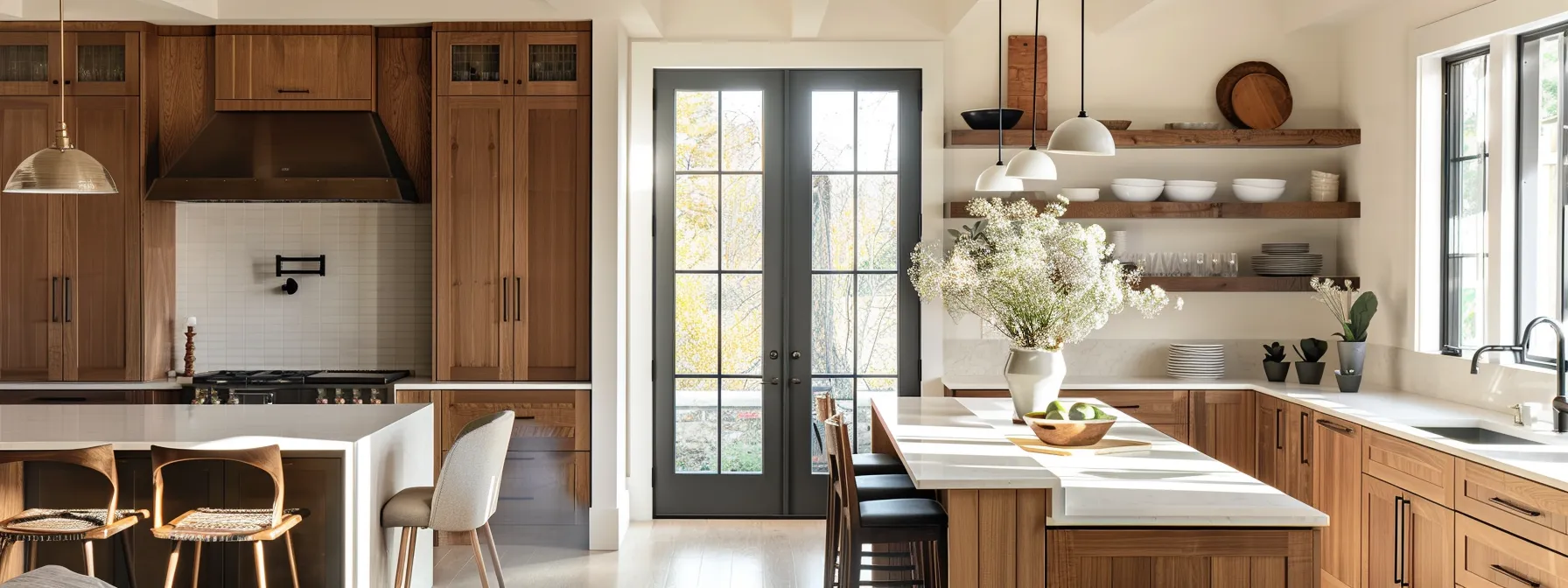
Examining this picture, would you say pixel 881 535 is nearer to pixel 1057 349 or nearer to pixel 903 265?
pixel 1057 349

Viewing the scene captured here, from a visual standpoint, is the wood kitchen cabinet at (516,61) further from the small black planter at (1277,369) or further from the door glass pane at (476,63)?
the small black planter at (1277,369)

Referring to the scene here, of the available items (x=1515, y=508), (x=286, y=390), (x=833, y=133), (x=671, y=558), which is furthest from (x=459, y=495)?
(x=1515, y=508)

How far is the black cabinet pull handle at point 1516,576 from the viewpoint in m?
3.22

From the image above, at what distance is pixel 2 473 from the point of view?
364cm

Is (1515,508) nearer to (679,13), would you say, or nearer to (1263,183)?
(1263,183)

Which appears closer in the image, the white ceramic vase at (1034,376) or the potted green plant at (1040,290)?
the potted green plant at (1040,290)

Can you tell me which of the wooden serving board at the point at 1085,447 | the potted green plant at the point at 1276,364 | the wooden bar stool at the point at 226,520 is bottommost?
the wooden bar stool at the point at 226,520

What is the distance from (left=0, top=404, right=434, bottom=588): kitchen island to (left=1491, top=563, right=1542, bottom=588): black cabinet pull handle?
3747 millimetres

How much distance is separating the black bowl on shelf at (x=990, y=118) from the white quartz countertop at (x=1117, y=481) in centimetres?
236

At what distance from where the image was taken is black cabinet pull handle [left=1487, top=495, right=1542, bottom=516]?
3.20 metres

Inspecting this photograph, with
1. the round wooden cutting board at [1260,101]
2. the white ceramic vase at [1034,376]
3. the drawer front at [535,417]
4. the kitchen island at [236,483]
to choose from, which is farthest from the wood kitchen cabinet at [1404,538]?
the kitchen island at [236,483]

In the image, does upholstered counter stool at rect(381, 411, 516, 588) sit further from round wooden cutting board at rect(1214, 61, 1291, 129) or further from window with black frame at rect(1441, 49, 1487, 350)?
window with black frame at rect(1441, 49, 1487, 350)

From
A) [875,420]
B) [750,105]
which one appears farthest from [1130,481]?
[750,105]

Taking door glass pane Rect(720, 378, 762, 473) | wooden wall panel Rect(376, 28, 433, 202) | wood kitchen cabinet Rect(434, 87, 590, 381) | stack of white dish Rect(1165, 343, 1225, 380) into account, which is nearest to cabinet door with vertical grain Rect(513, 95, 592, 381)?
wood kitchen cabinet Rect(434, 87, 590, 381)
